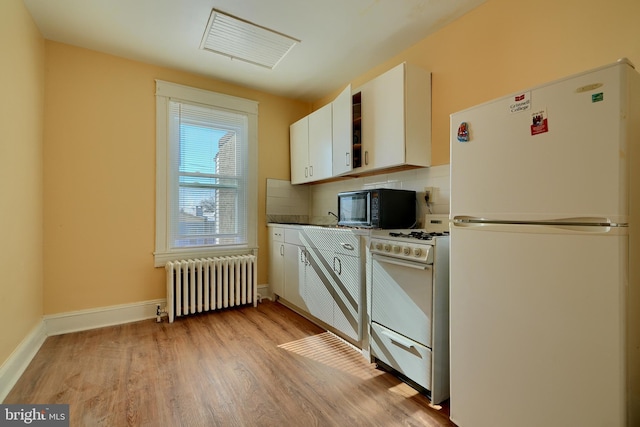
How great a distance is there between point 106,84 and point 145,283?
6.61 ft

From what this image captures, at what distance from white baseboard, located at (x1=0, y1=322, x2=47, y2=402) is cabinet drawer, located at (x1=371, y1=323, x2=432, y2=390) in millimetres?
2294

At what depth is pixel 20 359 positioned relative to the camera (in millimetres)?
2020

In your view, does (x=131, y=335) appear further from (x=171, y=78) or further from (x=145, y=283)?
(x=171, y=78)

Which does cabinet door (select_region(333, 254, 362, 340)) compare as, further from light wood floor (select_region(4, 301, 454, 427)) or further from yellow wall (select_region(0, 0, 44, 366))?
yellow wall (select_region(0, 0, 44, 366))

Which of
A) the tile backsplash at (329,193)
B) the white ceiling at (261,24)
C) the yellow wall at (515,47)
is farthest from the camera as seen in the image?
the tile backsplash at (329,193)

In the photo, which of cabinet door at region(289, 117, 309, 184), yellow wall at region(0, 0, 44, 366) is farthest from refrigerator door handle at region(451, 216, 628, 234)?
yellow wall at region(0, 0, 44, 366)

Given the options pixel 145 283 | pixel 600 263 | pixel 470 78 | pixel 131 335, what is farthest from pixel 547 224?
pixel 145 283

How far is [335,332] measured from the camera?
266 cm

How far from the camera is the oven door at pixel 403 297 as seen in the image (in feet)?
5.59

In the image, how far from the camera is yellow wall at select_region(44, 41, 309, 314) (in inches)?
104

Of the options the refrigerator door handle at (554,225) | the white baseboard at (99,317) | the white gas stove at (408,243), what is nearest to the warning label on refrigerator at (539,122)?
the refrigerator door handle at (554,225)

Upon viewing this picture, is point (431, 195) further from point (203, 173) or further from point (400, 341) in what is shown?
point (203, 173)

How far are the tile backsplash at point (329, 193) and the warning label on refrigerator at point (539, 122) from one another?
116cm

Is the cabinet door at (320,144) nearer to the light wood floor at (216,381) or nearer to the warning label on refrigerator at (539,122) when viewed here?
the light wood floor at (216,381)
